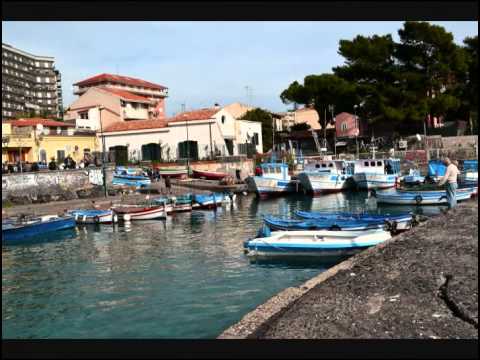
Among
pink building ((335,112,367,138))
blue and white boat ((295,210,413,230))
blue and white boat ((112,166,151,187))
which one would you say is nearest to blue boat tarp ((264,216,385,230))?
blue and white boat ((295,210,413,230))

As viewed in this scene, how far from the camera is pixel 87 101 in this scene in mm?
53656

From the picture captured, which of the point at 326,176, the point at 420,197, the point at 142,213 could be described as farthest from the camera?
the point at 326,176

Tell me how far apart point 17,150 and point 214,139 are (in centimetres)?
1505

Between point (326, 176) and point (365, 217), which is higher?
point (326, 176)

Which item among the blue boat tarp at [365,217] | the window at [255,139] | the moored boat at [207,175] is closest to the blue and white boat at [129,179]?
the moored boat at [207,175]

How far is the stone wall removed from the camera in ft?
95.7

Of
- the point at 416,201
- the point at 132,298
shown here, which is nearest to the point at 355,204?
the point at 416,201

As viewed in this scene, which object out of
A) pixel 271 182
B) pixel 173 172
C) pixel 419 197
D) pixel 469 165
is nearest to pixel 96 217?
pixel 271 182

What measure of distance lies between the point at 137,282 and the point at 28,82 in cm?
8701

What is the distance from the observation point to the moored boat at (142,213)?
80.5ft

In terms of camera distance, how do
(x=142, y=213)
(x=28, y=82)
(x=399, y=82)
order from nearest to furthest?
(x=142, y=213)
(x=399, y=82)
(x=28, y=82)

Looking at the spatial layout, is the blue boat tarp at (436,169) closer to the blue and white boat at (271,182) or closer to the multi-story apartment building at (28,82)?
the blue and white boat at (271,182)

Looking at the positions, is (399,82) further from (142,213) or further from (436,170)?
(142,213)

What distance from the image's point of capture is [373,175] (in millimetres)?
35656
